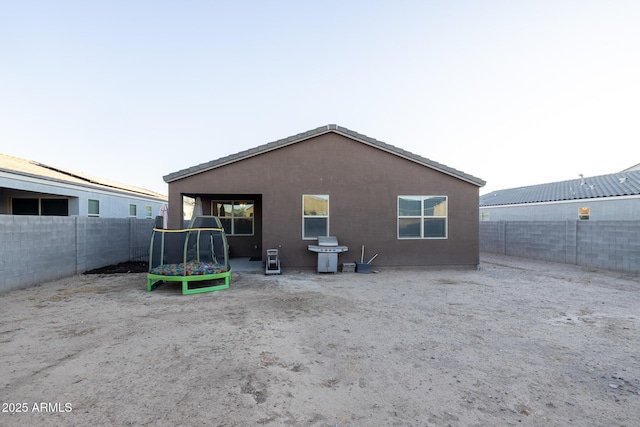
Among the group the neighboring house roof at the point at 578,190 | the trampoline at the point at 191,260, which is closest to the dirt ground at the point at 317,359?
the trampoline at the point at 191,260

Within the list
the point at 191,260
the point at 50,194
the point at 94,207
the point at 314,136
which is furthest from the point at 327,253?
the point at 50,194

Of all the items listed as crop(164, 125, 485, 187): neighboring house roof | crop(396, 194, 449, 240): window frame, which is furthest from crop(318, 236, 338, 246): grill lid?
crop(164, 125, 485, 187): neighboring house roof

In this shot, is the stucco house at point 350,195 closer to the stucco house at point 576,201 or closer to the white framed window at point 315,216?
the white framed window at point 315,216

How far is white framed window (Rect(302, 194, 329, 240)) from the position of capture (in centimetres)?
925

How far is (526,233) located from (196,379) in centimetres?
1472

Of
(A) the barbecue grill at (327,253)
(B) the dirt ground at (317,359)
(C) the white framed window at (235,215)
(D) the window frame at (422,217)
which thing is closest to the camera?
(B) the dirt ground at (317,359)

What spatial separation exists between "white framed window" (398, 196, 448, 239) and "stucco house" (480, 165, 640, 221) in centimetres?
1019

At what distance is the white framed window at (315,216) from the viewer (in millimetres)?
9250

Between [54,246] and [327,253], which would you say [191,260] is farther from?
[327,253]

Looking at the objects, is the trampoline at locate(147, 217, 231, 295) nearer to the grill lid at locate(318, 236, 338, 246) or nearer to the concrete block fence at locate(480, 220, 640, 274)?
the grill lid at locate(318, 236, 338, 246)

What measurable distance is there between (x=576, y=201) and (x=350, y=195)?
14047 millimetres

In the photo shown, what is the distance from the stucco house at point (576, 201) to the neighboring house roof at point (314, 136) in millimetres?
9315

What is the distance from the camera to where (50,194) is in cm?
1204

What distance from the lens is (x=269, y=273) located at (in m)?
8.48
